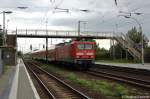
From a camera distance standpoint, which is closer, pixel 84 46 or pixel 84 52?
pixel 84 52

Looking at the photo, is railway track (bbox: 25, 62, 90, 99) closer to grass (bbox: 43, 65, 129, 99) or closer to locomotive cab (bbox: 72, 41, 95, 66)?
grass (bbox: 43, 65, 129, 99)

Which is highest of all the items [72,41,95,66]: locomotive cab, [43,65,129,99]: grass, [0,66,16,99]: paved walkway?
[72,41,95,66]: locomotive cab

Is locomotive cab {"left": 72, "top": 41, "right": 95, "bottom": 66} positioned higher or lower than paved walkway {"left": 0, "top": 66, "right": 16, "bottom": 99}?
higher

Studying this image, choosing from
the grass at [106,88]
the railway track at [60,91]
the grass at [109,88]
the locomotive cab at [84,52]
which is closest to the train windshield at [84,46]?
the locomotive cab at [84,52]

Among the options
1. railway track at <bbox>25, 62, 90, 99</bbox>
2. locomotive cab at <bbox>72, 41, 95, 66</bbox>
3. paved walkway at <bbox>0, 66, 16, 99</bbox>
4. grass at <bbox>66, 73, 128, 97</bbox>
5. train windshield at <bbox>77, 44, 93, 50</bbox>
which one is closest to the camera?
railway track at <bbox>25, 62, 90, 99</bbox>

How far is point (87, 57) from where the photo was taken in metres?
41.2

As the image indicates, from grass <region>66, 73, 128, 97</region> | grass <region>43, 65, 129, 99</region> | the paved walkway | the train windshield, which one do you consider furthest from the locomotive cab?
grass <region>66, 73, 128, 97</region>

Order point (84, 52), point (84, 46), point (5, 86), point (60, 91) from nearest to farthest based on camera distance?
point (60, 91) → point (5, 86) → point (84, 52) → point (84, 46)

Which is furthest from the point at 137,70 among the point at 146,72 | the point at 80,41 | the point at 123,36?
the point at 123,36

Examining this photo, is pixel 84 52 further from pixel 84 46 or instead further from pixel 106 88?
pixel 106 88

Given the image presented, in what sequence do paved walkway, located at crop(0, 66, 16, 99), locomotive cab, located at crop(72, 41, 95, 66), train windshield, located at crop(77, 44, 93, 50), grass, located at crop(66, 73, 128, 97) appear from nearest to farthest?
grass, located at crop(66, 73, 128, 97) → paved walkway, located at crop(0, 66, 16, 99) → locomotive cab, located at crop(72, 41, 95, 66) → train windshield, located at crop(77, 44, 93, 50)

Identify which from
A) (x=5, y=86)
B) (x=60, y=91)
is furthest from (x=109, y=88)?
(x=5, y=86)

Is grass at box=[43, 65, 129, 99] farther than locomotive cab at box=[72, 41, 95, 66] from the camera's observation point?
No

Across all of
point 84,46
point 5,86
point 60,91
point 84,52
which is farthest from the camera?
point 84,46
